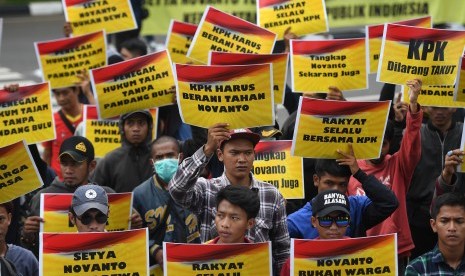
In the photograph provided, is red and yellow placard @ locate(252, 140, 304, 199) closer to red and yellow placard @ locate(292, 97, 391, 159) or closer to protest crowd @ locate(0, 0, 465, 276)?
protest crowd @ locate(0, 0, 465, 276)

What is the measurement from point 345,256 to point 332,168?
1276 millimetres

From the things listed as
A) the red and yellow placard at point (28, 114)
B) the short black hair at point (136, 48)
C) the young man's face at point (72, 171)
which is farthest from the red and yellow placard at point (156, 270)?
the short black hair at point (136, 48)

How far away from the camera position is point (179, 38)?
12.2m

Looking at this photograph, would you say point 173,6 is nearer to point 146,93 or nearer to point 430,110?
point 146,93

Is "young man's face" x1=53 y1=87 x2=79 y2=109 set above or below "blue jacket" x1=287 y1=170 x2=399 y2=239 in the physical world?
above

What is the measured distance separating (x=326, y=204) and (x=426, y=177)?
2252mm

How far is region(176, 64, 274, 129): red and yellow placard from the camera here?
29.0ft

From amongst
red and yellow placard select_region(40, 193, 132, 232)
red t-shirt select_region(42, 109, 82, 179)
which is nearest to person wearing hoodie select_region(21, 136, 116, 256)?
red and yellow placard select_region(40, 193, 132, 232)

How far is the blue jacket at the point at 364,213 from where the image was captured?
8.42m

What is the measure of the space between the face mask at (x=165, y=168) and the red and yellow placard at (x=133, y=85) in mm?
1196

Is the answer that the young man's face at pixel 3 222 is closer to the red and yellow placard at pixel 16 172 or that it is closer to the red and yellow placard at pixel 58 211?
the red and yellow placard at pixel 16 172

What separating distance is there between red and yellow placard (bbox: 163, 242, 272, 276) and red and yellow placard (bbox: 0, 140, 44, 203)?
173 cm

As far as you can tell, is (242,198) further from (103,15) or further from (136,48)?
(136,48)

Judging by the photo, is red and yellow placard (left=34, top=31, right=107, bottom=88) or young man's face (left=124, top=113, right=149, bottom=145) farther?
red and yellow placard (left=34, top=31, right=107, bottom=88)
